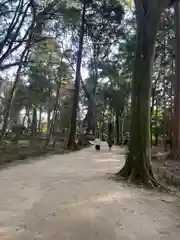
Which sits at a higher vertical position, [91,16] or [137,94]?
[91,16]

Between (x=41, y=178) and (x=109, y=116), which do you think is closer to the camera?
(x=41, y=178)

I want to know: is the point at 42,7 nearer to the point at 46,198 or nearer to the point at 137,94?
the point at 137,94

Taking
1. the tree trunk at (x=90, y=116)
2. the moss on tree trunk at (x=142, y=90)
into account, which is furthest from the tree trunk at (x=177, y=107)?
the tree trunk at (x=90, y=116)

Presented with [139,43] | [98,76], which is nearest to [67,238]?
[139,43]

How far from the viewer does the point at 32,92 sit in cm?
2769

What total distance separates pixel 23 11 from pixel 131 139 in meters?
7.50

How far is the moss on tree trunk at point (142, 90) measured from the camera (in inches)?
321

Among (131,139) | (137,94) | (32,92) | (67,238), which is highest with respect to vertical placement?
(32,92)

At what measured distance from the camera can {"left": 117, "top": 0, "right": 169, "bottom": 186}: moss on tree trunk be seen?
8148 millimetres

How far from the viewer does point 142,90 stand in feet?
27.2

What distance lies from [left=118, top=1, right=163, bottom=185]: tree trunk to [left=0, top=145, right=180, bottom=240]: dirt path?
107 cm

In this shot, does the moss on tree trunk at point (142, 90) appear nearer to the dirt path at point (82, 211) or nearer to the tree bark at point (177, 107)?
the dirt path at point (82, 211)

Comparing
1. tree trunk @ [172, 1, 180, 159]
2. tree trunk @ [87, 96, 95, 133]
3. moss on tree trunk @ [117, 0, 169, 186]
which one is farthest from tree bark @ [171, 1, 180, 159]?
tree trunk @ [87, 96, 95, 133]

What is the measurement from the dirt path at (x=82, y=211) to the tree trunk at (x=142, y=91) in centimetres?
107
